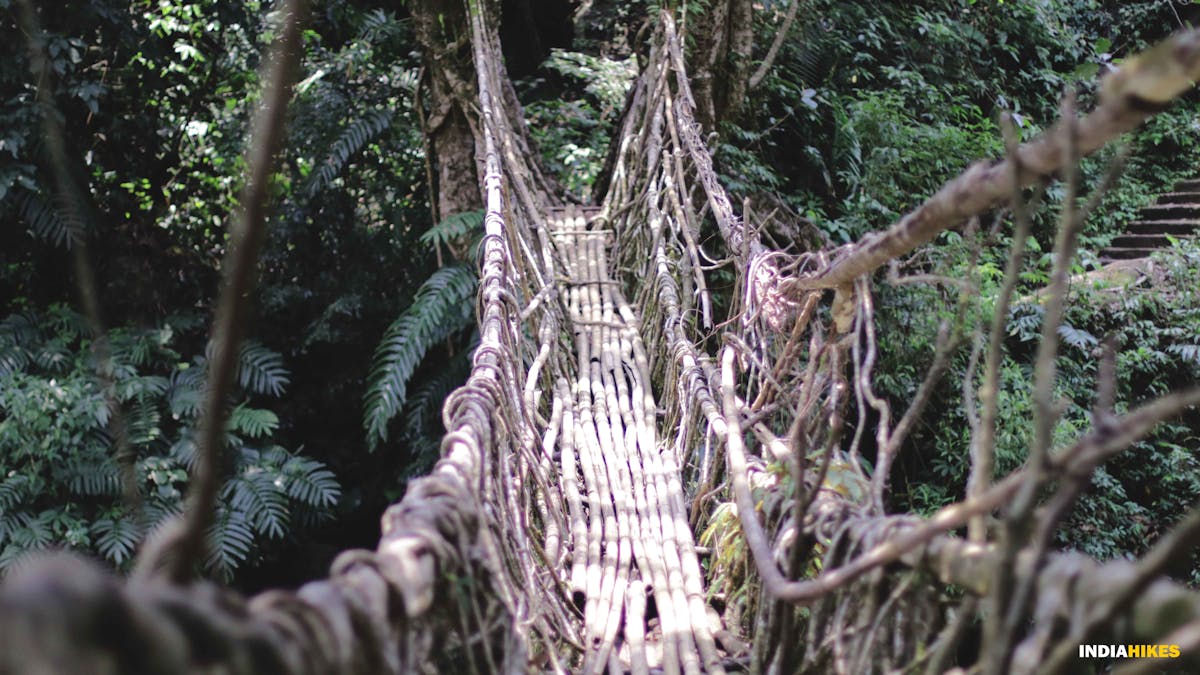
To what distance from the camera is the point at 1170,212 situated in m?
4.24

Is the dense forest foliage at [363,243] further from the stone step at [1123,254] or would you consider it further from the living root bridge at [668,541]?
the living root bridge at [668,541]

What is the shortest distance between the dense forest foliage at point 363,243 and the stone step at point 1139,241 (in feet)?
0.28

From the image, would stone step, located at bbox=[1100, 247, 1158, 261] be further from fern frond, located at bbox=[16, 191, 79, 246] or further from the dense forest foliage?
fern frond, located at bbox=[16, 191, 79, 246]

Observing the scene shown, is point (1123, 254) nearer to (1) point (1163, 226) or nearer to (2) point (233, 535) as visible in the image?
(1) point (1163, 226)

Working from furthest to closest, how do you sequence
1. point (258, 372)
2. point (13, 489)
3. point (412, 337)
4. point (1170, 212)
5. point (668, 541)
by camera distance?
1. point (1170, 212)
2. point (258, 372)
3. point (412, 337)
4. point (13, 489)
5. point (668, 541)

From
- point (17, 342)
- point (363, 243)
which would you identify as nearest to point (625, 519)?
point (17, 342)

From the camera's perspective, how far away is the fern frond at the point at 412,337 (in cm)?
296

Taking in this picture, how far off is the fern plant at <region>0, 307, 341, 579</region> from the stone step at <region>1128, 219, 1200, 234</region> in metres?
3.82

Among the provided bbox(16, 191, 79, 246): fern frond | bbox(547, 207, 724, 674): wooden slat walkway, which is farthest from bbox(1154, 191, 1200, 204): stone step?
bbox(16, 191, 79, 246): fern frond

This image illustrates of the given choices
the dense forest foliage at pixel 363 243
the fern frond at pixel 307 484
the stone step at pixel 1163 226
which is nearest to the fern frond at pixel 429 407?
the dense forest foliage at pixel 363 243

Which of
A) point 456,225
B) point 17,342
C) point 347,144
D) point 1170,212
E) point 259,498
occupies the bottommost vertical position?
point 259,498

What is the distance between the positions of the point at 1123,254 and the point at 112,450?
4168 millimetres

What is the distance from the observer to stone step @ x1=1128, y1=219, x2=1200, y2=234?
4027mm

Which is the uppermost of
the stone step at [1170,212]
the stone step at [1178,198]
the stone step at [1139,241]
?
the stone step at [1178,198]
